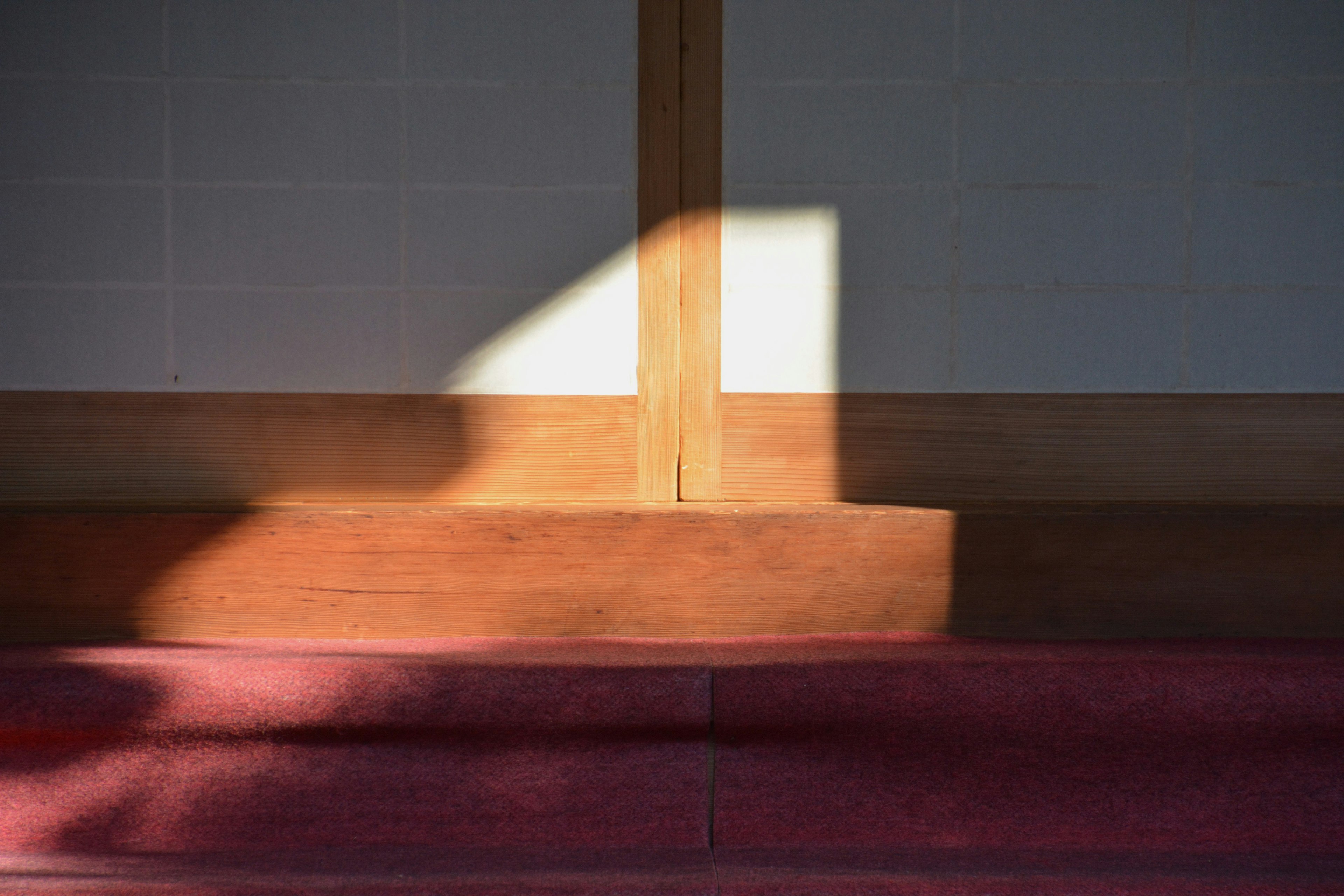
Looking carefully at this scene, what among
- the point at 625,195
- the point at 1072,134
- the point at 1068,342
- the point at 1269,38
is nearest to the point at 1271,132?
the point at 1269,38

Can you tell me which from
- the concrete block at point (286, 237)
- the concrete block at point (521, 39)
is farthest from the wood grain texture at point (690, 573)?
the concrete block at point (521, 39)

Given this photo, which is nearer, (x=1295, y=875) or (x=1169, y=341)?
(x=1295, y=875)

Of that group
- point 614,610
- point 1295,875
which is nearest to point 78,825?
point 614,610

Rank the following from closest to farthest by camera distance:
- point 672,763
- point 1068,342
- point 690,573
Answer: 1. point 672,763
2. point 690,573
3. point 1068,342

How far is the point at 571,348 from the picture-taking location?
1.86m

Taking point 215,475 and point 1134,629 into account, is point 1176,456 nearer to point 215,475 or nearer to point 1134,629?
point 1134,629

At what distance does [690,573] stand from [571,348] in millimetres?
506

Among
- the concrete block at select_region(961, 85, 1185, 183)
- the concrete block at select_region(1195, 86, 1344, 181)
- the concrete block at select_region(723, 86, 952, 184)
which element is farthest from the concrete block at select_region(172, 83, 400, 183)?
the concrete block at select_region(1195, 86, 1344, 181)

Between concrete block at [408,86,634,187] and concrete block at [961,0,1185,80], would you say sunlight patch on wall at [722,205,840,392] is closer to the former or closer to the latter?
concrete block at [408,86,634,187]

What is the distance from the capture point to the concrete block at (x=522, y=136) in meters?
1.83

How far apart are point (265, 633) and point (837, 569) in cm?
108

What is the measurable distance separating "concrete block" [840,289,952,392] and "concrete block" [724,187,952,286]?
0.03 m

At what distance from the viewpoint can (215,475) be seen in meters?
1.83

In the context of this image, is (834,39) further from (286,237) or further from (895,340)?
(286,237)
